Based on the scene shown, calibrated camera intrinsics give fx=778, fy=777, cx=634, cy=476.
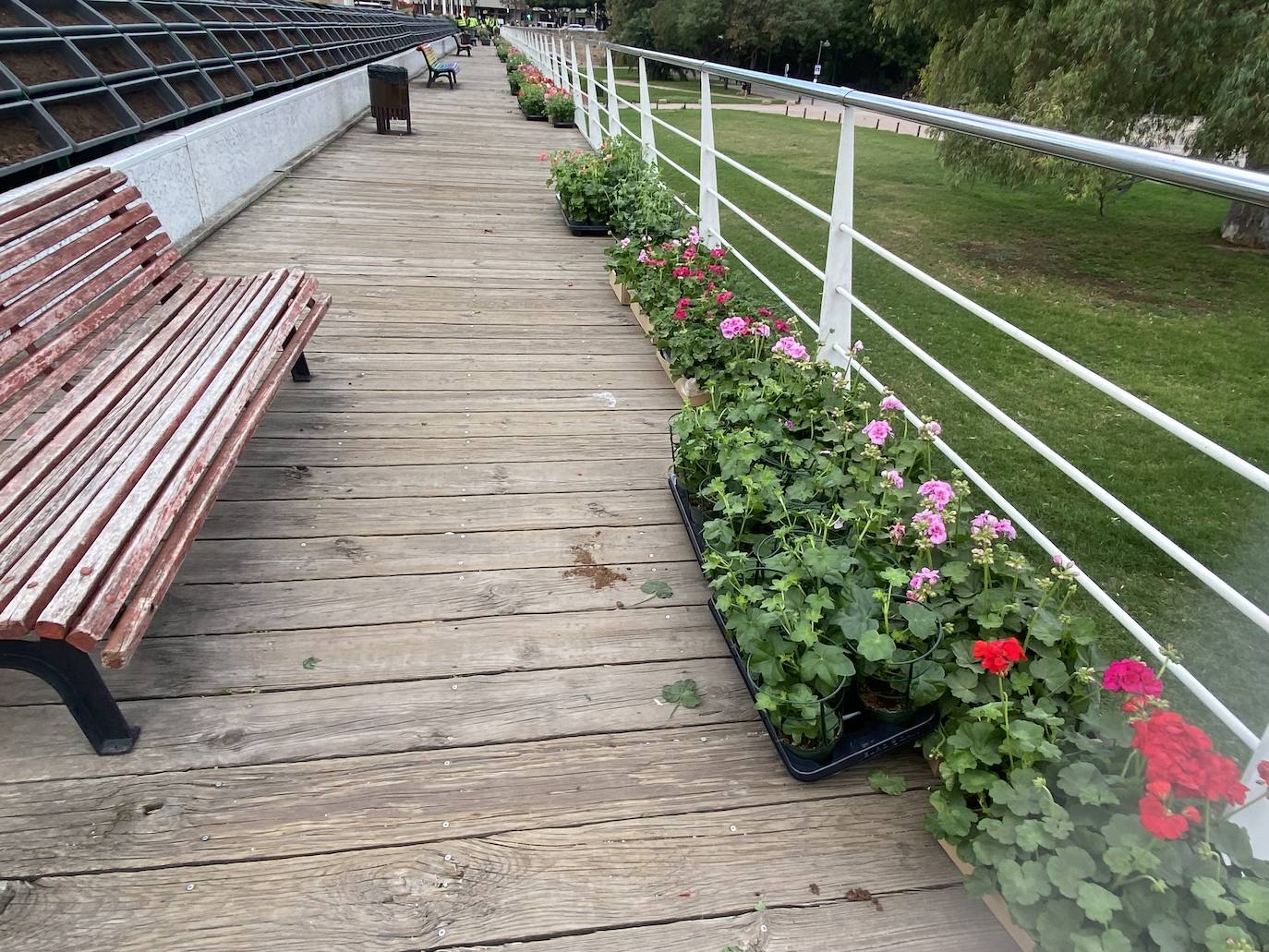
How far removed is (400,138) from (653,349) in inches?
277

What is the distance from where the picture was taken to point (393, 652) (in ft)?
6.28

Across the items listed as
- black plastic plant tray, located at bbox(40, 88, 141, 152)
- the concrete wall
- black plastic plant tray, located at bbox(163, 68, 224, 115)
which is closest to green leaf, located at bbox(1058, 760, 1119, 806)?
the concrete wall

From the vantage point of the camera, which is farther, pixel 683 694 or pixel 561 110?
pixel 561 110

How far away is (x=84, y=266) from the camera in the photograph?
2.41 meters

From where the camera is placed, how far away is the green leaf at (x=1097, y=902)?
108cm

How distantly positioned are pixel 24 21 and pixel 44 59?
27 cm

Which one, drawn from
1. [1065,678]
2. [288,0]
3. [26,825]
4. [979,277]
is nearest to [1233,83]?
[979,277]

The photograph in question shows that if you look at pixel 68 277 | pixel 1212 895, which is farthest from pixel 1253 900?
pixel 68 277

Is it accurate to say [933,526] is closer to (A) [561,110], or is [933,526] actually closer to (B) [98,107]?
(B) [98,107]

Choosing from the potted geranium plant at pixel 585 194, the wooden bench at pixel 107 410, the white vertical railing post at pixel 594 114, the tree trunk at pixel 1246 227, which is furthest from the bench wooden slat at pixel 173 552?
the tree trunk at pixel 1246 227

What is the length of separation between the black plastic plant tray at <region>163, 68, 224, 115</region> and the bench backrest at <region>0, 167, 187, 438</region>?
11.3 ft

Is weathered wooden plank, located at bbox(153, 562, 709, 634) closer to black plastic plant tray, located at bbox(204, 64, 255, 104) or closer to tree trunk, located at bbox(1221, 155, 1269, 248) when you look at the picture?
black plastic plant tray, located at bbox(204, 64, 255, 104)

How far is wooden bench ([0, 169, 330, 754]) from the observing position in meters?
1.45

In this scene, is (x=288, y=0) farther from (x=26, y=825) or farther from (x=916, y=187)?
(x=26, y=825)
